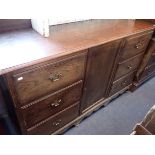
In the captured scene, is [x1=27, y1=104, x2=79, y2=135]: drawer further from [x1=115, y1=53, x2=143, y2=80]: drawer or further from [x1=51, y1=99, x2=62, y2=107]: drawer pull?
[x1=115, y1=53, x2=143, y2=80]: drawer

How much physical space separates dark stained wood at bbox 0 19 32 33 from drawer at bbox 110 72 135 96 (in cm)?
98

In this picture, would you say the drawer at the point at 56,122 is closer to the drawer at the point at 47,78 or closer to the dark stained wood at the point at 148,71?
the drawer at the point at 47,78

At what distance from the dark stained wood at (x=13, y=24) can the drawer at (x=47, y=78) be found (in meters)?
0.42

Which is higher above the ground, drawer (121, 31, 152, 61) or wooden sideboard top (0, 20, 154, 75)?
wooden sideboard top (0, 20, 154, 75)

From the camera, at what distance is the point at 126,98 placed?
6.26 feet

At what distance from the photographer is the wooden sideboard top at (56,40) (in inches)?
31.1

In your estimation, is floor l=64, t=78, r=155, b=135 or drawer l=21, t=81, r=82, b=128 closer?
drawer l=21, t=81, r=82, b=128

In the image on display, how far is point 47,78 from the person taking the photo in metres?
0.91

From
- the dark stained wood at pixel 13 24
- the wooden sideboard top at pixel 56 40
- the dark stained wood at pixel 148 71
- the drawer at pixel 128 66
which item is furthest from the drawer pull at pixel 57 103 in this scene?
the dark stained wood at pixel 148 71

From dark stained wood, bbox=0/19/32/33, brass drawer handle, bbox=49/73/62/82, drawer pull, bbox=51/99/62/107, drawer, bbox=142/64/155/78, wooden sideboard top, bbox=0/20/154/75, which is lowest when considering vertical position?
drawer, bbox=142/64/155/78

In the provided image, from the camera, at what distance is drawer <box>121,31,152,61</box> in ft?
4.45

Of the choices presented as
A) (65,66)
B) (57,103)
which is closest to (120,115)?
(57,103)

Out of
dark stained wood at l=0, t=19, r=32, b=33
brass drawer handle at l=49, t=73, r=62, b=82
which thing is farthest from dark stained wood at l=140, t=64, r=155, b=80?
dark stained wood at l=0, t=19, r=32, b=33
